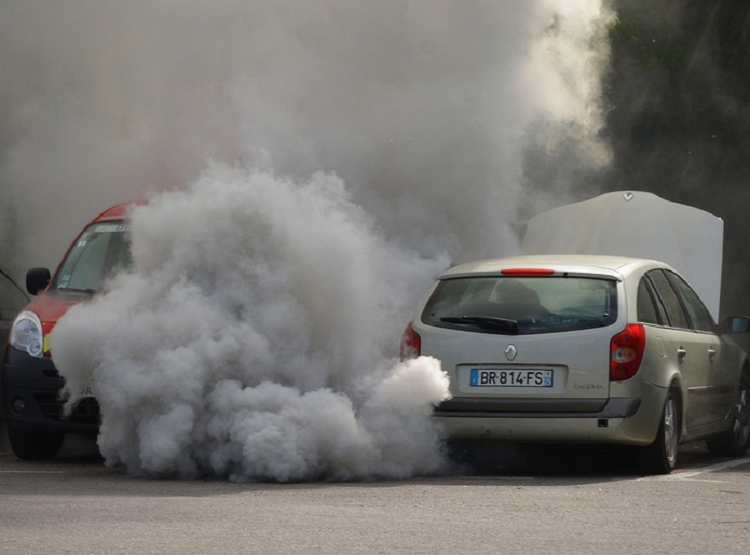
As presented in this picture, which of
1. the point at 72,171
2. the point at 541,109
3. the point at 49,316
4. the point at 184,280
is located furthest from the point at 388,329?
the point at 72,171

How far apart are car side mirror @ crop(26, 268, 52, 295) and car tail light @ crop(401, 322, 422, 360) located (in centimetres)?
364

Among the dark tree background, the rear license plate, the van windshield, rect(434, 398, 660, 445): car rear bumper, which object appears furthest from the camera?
the dark tree background

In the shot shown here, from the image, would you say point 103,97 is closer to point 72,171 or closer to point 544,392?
point 72,171

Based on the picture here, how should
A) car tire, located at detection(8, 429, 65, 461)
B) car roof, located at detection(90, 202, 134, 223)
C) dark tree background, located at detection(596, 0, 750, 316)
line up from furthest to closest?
1. dark tree background, located at detection(596, 0, 750, 316)
2. car roof, located at detection(90, 202, 134, 223)
3. car tire, located at detection(8, 429, 65, 461)

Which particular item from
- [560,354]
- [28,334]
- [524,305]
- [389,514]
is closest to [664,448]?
[560,354]

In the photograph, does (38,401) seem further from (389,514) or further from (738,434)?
(738,434)

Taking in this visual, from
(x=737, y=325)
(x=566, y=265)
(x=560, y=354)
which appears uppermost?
(x=566, y=265)

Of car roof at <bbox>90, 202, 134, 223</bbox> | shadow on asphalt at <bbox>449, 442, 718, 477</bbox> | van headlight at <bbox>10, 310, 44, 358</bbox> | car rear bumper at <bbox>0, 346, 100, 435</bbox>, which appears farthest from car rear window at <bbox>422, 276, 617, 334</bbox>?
car roof at <bbox>90, 202, 134, 223</bbox>

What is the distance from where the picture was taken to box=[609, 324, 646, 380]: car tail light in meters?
10.2

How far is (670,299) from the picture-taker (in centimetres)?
Answer: 1156

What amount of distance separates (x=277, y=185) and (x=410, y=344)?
1469mm

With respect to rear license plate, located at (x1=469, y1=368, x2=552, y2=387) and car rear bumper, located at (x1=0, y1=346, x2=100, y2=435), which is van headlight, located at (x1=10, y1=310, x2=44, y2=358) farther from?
rear license plate, located at (x1=469, y1=368, x2=552, y2=387)

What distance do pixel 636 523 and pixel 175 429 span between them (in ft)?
11.0

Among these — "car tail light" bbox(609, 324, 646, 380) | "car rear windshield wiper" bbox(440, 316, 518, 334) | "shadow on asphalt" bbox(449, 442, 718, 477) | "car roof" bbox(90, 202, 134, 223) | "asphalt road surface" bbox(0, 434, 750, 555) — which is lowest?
"asphalt road surface" bbox(0, 434, 750, 555)
